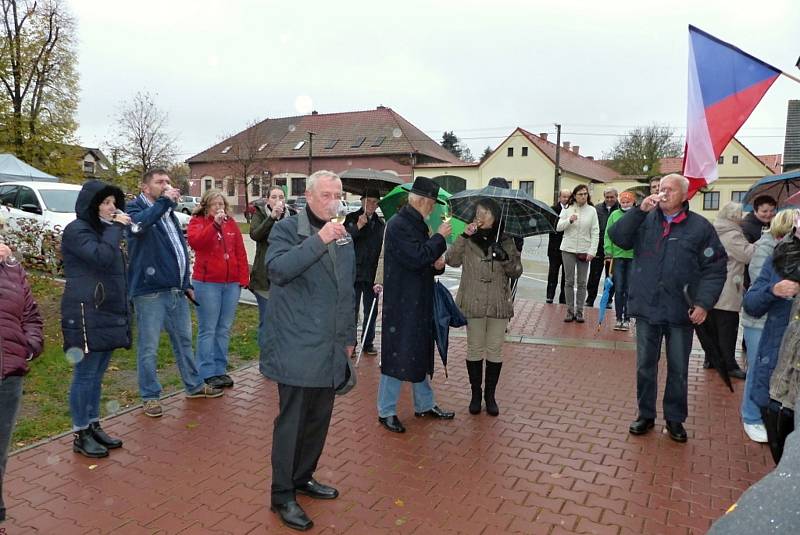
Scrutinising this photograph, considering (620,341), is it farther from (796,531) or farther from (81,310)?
(796,531)

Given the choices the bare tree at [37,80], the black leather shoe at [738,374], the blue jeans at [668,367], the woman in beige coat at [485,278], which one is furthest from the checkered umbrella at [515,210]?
the bare tree at [37,80]

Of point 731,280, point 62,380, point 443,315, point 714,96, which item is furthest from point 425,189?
point 62,380

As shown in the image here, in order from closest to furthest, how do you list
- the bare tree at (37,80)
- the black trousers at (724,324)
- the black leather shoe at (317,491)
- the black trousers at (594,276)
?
the black leather shoe at (317,491)
the black trousers at (724,324)
the black trousers at (594,276)
the bare tree at (37,80)

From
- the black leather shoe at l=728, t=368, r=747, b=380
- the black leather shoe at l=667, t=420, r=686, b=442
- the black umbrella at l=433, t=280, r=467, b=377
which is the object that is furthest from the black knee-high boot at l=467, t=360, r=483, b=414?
the black leather shoe at l=728, t=368, r=747, b=380

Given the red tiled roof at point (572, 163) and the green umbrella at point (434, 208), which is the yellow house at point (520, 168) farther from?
the green umbrella at point (434, 208)

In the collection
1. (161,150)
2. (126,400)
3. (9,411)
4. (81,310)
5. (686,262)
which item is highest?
(161,150)

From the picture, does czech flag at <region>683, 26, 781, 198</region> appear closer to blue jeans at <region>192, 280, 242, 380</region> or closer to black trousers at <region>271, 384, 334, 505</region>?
black trousers at <region>271, 384, 334, 505</region>

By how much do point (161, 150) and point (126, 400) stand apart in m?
29.4

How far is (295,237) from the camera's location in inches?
132

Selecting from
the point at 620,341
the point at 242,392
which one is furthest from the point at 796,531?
the point at 620,341

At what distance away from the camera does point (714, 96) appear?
4.57 metres

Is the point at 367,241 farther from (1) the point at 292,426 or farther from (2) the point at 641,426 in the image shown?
(1) the point at 292,426

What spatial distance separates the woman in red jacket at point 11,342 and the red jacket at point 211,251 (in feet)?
6.75

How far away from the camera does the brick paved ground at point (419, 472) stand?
136 inches
